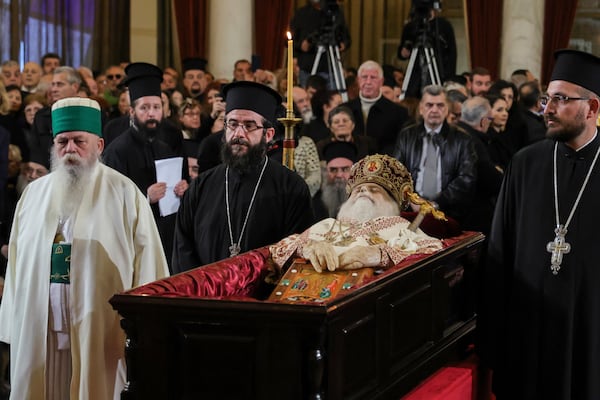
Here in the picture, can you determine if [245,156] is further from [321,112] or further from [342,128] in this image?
[321,112]

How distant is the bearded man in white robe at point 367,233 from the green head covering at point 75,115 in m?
1.09

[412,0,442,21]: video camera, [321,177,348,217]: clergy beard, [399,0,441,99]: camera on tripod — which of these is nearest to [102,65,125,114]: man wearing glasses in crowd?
[399,0,441,99]: camera on tripod

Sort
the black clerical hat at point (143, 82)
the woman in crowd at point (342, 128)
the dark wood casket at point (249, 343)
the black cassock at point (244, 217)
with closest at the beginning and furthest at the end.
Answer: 1. the dark wood casket at point (249, 343)
2. the black cassock at point (244, 217)
3. the black clerical hat at point (143, 82)
4. the woman in crowd at point (342, 128)

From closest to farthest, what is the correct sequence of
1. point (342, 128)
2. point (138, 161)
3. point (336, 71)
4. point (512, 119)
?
point (138, 161)
point (342, 128)
point (512, 119)
point (336, 71)

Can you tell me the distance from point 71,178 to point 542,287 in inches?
88.2

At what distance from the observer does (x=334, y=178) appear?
23.9 ft

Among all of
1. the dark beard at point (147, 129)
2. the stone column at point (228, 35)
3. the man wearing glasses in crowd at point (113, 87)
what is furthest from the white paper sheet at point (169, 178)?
the stone column at point (228, 35)

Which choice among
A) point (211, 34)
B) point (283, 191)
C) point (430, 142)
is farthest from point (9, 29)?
point (283, 191)

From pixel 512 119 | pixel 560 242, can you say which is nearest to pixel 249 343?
pixel 560 242

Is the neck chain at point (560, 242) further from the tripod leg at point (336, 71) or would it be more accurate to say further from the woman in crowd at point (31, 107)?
the tripod leg at point (336, 71)

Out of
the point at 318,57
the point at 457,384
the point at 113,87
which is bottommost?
the point at 457,384

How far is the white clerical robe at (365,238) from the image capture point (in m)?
4.45

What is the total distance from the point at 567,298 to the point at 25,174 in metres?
4.42

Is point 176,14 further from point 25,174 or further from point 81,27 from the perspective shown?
point 25,174
